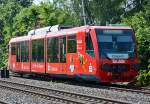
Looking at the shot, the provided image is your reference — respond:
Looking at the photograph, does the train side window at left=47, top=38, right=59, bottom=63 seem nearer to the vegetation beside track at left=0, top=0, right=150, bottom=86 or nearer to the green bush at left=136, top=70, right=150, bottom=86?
the green bush at left=136, top=70, right=150, bottom=86

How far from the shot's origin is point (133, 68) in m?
23.6

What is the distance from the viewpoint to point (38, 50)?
100ft

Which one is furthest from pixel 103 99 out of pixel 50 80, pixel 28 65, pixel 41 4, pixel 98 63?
pixel 41 4

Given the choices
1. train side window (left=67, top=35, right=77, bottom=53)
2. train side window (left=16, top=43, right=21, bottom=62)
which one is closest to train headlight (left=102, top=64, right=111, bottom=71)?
train side window (left=67, top=35, right=77, bottom=53)

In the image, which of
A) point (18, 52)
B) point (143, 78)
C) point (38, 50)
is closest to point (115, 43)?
point (143, 78)

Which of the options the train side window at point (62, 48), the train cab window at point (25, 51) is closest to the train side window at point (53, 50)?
the train side window at point (62, 48)

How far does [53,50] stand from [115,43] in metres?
5.19

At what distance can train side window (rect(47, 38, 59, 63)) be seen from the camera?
2718 centimetres

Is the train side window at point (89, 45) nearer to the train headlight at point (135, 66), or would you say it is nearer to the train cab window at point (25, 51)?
the train headlight at point (135, 66)

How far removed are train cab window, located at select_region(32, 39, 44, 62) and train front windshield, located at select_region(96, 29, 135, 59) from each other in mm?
6967

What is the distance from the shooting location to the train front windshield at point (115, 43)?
76.1 ft

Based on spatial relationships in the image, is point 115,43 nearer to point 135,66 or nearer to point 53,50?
point 135,66

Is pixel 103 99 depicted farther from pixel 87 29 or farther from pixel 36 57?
pixel 36 57

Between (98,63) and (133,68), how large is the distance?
1876 mm
